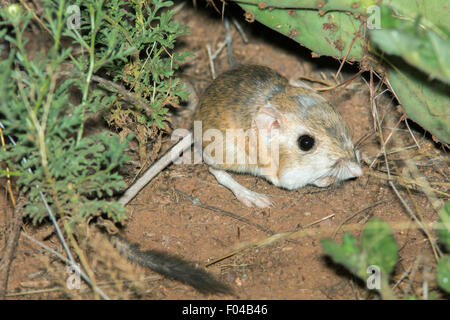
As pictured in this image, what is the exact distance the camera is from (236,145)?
4102 millimetres

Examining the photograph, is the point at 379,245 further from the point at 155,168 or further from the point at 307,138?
the point at 155,168

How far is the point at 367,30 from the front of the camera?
362 cm

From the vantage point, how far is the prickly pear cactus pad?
3402 mm

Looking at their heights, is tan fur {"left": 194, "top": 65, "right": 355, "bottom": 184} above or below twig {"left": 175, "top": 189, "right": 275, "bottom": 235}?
above

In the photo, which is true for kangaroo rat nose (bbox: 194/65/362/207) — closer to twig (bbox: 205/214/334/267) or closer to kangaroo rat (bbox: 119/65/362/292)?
kangaroo rat (bbox: 119/65/362/292)

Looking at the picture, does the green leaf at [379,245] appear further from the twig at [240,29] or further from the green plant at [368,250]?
the twig at [240,29]

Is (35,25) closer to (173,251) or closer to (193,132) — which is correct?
(193,132)

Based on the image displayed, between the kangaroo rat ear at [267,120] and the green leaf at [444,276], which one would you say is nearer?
the green leaf at [444,276]

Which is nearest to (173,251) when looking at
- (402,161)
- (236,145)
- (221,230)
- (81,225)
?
(221,230)

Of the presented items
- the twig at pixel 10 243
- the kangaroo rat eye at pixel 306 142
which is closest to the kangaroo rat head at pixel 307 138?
the kangaroo rat eye at pixel 306 142

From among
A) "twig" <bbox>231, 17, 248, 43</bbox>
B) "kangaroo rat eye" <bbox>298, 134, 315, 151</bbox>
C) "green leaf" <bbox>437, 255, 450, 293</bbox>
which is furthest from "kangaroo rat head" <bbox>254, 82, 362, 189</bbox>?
"twig" <bbox>231, 17, 248, 43</bbox>

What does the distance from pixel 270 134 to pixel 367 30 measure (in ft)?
3.48

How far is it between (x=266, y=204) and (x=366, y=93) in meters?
1.68

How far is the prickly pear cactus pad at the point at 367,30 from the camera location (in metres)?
3.40
